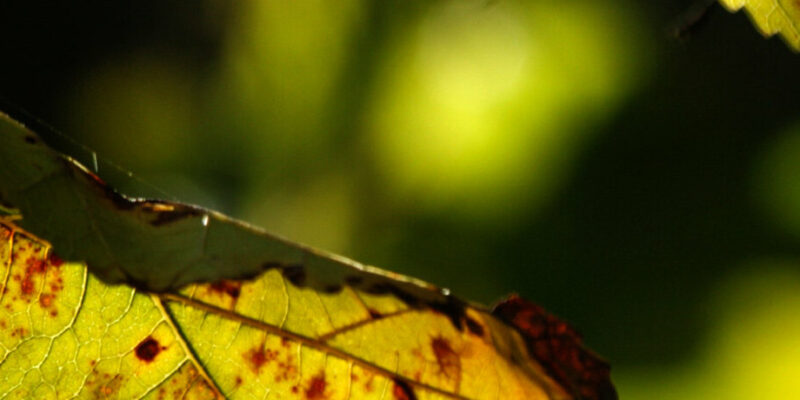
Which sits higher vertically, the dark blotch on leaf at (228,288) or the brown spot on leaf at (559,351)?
the brown spot on leaf at (559,351)

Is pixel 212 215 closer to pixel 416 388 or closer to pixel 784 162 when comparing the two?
pixel 416 388

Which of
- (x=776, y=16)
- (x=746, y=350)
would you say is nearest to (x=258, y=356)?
(x=776, y=16)

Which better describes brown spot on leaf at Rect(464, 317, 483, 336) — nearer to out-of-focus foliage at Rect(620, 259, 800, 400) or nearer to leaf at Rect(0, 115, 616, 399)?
leaf at Rect(0, 115, 616, 399)

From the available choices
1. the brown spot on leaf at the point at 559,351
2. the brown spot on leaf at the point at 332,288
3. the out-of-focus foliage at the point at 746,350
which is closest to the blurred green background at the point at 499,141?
the out-of-focus foliage at the point at 746,350

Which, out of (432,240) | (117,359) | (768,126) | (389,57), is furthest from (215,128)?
(117,359)

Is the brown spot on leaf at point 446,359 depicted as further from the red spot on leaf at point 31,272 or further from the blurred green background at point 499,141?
the blurred green background at point 499,141

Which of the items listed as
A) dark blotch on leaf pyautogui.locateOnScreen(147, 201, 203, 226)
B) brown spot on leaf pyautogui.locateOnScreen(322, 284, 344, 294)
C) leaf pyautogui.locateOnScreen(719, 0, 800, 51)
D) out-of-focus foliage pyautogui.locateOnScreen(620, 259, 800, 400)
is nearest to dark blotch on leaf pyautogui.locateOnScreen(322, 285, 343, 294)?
brown spot on leaf pyautogui.locateOnScreen(322, 284, 344, 294)

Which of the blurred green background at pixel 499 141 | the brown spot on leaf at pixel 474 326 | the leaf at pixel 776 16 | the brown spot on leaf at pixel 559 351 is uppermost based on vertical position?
the leaf at pixel 776 16
